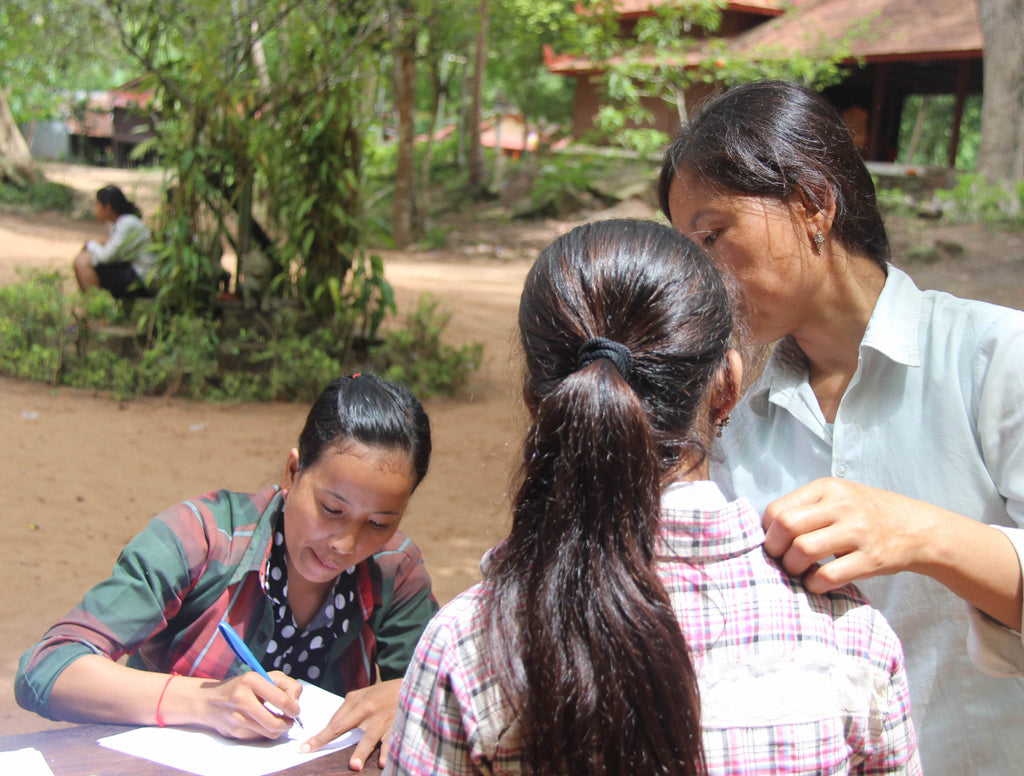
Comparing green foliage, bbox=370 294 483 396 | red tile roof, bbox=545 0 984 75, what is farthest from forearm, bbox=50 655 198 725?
red tile roof, bbox=545 0 984 75

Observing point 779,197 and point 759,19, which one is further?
point 759,19

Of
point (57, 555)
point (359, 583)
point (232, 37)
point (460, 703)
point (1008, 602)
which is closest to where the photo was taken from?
point (460, 703)

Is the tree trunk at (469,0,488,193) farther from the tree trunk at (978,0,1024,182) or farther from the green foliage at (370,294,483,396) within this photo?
the green foliage at (370,294,483,396)

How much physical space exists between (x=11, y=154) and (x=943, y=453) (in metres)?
16.8

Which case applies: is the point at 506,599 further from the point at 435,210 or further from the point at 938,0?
the point at 938,0

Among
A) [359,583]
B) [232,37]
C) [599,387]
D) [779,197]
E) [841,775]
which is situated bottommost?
[359,583]

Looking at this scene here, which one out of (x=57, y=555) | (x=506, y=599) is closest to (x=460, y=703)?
(x=506, y=599)

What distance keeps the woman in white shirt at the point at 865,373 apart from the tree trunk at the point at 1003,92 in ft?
34.8

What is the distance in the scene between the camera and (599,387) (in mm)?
887

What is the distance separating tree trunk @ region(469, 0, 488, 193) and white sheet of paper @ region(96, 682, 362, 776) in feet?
43.7

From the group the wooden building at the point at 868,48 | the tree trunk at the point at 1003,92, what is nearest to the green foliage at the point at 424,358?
the wooden building at the point at 868,48

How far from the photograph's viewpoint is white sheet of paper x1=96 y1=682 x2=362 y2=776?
126 cm

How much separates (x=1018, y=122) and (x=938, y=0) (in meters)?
5.61

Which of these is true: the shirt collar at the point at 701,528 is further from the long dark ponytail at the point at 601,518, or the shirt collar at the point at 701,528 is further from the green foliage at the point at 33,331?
the green foliage at the point at 33,331
